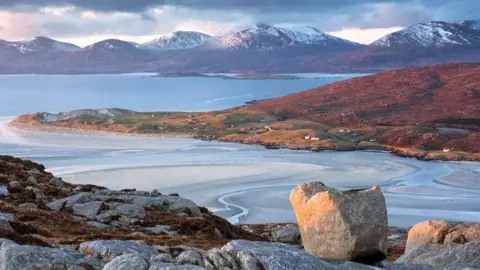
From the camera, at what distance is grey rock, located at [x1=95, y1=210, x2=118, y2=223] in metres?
39.2

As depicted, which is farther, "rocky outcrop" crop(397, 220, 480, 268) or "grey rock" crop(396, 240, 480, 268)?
"rocky outcrop" crop(397, 220, 480, 268)

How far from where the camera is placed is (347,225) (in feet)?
70.0

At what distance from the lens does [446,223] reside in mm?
32750

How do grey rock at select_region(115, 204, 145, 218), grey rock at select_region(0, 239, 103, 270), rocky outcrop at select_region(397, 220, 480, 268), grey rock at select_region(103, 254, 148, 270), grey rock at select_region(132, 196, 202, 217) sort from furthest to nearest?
grey rock at select_region(132, 196, 202, 217)
grey rock at select_region(115, 204, 145, 218)
rocky outcrop at select_region(397, 220, 480, 268)
grey rock at select_region(0, 239, 103, 270)
grey rock at select_region(103, 254, 148, 270)

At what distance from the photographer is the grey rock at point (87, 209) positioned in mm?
40094

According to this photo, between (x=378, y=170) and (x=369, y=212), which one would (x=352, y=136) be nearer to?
(x=378, y=170)

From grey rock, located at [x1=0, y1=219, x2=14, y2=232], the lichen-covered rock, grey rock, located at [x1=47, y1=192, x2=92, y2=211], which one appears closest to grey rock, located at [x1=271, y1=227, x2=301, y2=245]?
the lichen-covered rock

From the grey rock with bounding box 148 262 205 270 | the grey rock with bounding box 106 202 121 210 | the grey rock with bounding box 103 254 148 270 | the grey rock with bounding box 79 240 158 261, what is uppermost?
the grey rock with bounding box 103 254 148 270

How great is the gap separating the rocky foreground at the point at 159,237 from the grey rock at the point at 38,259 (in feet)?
0.10

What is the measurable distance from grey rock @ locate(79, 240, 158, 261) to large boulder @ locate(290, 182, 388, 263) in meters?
6.00

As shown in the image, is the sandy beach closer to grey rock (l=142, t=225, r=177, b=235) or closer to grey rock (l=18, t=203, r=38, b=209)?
grey rock (l=142, t=225, r=177, b=235)

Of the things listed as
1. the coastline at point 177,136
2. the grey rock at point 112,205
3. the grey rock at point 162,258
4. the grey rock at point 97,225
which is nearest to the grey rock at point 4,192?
the grey rock at point 112,205

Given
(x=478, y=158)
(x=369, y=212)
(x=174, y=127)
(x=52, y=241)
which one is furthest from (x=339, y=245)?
(x=174, y=127)

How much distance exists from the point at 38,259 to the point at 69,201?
24870mm
